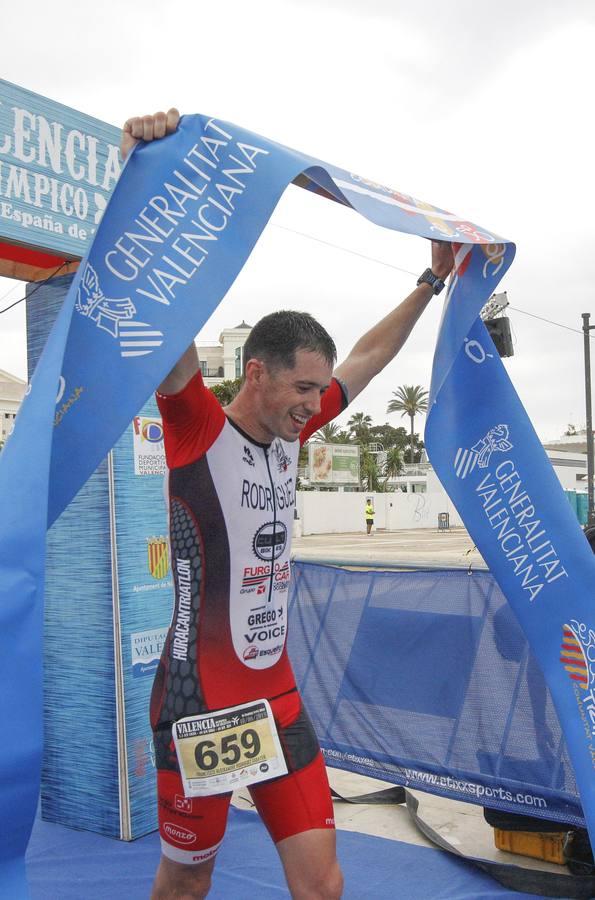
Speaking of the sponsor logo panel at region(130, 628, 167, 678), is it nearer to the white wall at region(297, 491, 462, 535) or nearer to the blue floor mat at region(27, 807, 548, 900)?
the blue floor mat at region(27, 807, 548, 900)

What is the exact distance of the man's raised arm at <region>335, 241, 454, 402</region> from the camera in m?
3.15

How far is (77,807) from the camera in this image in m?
4.69

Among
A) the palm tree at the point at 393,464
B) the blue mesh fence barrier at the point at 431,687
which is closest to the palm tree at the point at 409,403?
the palm tree at the point at 393,464

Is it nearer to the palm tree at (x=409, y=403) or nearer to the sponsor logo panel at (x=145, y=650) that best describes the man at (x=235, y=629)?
the sponsor logo panel at (x=145, y=650)

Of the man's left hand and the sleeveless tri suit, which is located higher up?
the man's left hand

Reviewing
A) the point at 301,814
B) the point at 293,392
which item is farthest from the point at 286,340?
the point at 301,814

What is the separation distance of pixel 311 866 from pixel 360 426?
273 feet

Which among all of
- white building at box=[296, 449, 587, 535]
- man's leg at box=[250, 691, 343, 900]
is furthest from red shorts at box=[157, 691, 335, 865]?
white building at box=[296, 449, 587, 535]

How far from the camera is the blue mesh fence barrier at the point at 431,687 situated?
438 cm

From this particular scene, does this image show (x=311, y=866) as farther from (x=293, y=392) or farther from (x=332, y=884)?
(x=293, y=392)

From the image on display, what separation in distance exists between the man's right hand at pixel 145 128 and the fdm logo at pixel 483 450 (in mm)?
1470

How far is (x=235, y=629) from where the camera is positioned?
250 centimetres

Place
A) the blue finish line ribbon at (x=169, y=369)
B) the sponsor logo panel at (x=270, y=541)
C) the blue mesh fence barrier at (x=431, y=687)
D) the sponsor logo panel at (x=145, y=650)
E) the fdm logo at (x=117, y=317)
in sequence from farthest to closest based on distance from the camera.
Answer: the sponsor logo panel at (x=145, y=650) < the blue mesh fence barrier at (x=431, y=687) < the sponsor logo panel at (x=270, y=541) < the fdm logo at (x=117, y=317) < the blue finish line ribbon at (x=169, y=369)

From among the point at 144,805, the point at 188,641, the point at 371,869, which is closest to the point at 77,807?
the point at 144,805
